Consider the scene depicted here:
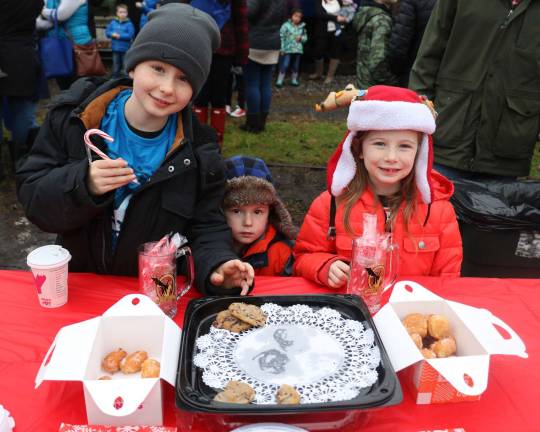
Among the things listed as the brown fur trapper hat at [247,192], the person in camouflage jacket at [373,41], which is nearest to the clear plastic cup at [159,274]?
Result: the brown fur trapper hat at [247,192]

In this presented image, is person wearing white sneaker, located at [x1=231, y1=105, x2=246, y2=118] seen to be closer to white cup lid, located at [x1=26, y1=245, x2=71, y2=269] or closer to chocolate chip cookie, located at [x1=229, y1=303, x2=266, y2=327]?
white cup lid, located at [x1=26, y1=245, x2=71, y2=269]

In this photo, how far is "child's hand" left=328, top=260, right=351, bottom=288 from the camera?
1718 mm

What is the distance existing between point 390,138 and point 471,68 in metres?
1.26

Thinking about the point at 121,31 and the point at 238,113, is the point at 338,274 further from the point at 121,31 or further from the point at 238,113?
the point at 121,31

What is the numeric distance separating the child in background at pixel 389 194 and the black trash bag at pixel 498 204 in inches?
31.5

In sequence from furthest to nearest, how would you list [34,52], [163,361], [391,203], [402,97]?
[34,52] → [391,203] → [402,97] → [163,361]

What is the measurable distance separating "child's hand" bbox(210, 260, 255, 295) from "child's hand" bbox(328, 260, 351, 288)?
0.28 meters

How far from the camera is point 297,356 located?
1.28 meters

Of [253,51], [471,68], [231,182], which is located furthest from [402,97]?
[253,51]

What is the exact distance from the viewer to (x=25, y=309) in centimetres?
157

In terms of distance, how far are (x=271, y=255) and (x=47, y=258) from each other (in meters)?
1.16

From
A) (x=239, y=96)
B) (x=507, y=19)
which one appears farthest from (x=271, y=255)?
(x=239, y=96)

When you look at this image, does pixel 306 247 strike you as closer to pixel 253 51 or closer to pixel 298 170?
pixel 298 170

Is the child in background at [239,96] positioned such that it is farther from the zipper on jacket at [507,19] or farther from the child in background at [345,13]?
the zipper on jacket at [507,19]
